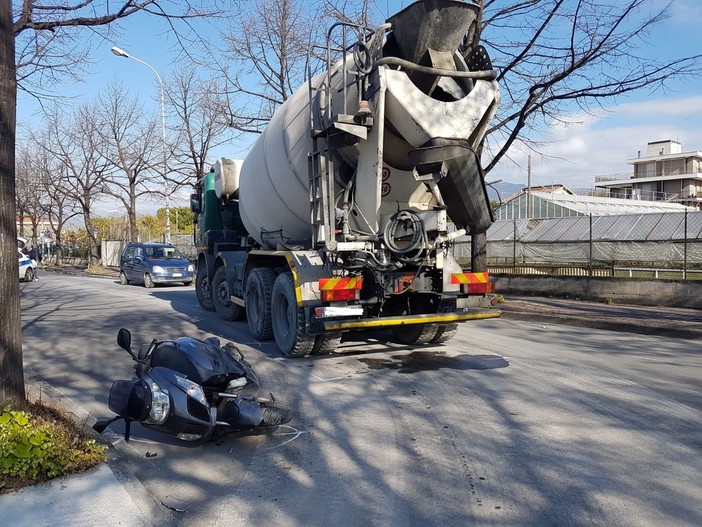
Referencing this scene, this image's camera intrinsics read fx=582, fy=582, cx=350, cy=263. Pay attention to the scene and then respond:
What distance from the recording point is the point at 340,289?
7.22 meters

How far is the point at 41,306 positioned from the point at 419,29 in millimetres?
13068

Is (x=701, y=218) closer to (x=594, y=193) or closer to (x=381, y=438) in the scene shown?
(x=381, y=438)

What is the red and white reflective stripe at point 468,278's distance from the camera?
7.96m

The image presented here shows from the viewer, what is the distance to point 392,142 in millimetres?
7152

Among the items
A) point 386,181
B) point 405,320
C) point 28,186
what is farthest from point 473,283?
point 28,186

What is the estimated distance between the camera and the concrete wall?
12.8m

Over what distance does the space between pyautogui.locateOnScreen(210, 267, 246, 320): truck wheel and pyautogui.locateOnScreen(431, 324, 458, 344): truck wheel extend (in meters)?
4.57

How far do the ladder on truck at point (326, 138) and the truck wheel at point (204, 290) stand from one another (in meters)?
6.42

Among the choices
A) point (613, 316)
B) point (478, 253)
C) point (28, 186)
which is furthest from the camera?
point (28, 186)

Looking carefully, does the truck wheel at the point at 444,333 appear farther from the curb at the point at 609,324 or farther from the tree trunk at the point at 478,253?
the tree trunk at the point at 478,253

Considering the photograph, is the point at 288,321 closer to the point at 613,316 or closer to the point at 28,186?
the point at 613,316

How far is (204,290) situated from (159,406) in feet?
32.5

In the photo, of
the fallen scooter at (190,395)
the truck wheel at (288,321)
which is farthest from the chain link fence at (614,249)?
the fallen scooter at (190,395)

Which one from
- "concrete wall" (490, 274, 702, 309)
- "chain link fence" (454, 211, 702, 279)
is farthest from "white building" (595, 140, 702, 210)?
"concrete wall" (490, 274, 702, 309)
